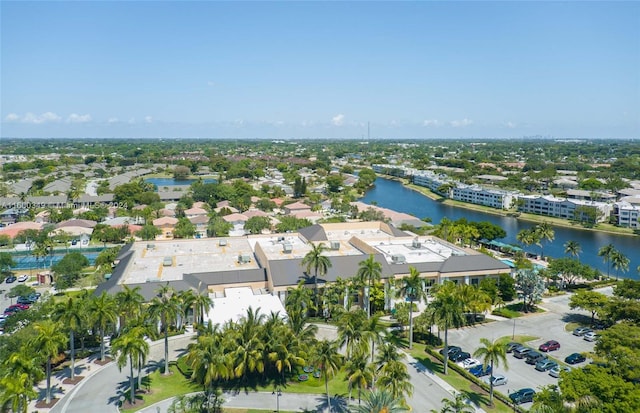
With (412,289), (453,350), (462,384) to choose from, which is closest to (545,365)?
(453,350)

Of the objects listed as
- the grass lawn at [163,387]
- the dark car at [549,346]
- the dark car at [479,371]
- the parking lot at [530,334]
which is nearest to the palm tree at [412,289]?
the parking lot at [530,334]

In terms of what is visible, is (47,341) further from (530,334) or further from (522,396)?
(530,334)

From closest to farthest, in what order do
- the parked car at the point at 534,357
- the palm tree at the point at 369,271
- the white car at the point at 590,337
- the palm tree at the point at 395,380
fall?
the palm tree at the point at 395,380 → the parked car at the point at 534,357 → the white car at the point at 590,337 → the palm tree at the point at 369,271

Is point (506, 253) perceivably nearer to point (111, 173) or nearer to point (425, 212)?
point (425, 212)

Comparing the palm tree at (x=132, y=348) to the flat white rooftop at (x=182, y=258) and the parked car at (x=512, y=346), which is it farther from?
the parked car at (x=512, y=346)

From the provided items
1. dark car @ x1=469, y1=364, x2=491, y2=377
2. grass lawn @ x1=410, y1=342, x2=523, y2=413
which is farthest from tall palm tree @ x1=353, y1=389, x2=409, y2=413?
dark car @ x1=469, y1=364, x2=491, y2=377

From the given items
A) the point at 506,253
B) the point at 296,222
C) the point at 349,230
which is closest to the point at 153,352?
the point at 349,230

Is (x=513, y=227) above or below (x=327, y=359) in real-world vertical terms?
below
